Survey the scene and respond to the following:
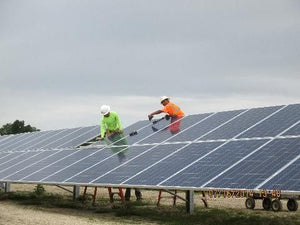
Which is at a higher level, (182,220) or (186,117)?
(186,117)

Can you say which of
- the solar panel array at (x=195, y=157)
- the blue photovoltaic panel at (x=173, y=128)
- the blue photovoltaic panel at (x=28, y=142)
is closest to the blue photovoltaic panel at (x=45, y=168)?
the solar panel array at (x=195, y=157)

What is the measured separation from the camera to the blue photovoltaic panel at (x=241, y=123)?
49.0ft

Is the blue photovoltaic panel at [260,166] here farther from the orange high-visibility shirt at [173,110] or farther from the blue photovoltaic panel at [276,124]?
the orange high-visibility shirt at [173,110]

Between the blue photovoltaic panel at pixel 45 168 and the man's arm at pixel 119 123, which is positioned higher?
the man's arm at pixel 119 123

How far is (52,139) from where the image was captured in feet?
81.7

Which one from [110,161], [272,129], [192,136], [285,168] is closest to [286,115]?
[272,129]

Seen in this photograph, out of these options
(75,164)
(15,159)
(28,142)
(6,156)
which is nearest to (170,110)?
(75,164)

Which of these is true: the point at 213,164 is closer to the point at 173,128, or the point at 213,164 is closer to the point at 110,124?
the point at 173,128

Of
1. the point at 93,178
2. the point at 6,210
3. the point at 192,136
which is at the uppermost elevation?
the point at 192,136

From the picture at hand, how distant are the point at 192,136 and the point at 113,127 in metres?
5.59

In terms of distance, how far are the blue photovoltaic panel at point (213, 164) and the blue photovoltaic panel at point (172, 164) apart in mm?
373

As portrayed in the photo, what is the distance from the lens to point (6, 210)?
16.6 m

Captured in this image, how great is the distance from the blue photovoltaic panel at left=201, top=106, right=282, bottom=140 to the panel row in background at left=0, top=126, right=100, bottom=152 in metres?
7.41

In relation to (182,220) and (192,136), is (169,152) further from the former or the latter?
(182,220)
